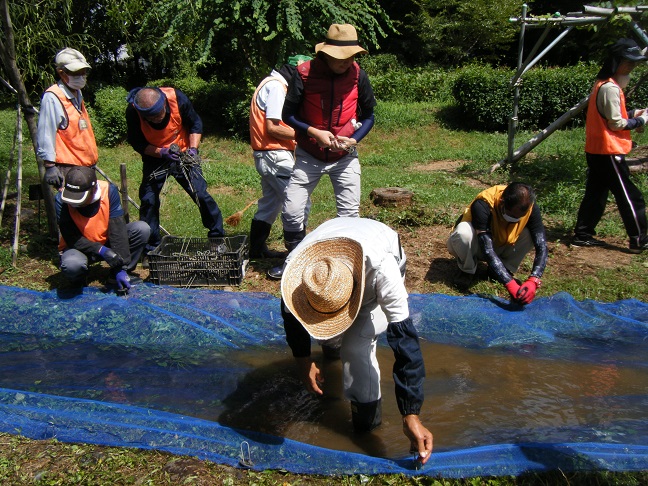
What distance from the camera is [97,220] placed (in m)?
4.70

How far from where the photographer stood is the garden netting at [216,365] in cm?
273

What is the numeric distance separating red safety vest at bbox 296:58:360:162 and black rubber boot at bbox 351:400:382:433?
7.17 ft

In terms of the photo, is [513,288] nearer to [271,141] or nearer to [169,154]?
[271,141]

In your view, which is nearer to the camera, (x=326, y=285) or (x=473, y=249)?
(x=326, y=285)

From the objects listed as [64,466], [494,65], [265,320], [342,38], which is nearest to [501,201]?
[342,38]

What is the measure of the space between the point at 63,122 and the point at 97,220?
1.02 metres

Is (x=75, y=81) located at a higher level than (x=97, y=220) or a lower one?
higher

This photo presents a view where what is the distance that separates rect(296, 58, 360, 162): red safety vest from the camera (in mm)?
4477

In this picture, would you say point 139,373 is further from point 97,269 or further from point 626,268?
point 626,268

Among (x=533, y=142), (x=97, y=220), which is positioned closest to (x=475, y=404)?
(x=97, y=220)

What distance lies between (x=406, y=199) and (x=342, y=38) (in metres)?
2.60

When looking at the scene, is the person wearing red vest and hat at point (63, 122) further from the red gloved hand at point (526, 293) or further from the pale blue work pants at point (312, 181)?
the red gloved hand at point (526, 293)

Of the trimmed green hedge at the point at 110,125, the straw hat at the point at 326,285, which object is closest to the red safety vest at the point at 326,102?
the straw hat at the point at 326,285

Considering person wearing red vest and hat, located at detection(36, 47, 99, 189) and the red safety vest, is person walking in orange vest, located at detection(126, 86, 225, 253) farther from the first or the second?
the red safety vest
